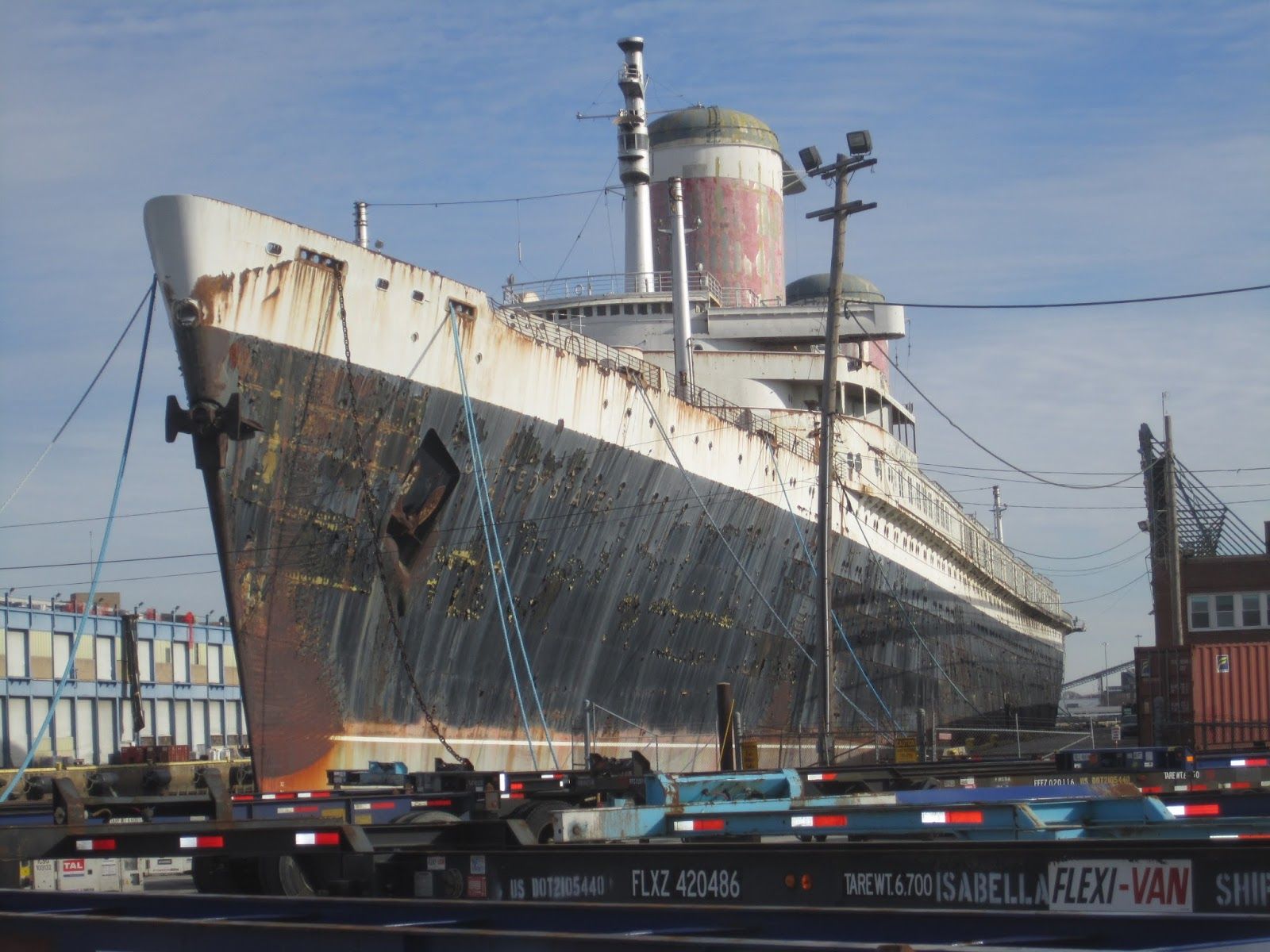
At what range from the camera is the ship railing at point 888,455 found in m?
19.4

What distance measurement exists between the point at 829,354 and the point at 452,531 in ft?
19.4

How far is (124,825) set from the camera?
6793mm

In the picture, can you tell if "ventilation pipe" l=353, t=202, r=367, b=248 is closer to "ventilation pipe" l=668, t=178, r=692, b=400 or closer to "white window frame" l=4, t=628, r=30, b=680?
"ventilation pipe" l=668, t=178, r=692, b=400

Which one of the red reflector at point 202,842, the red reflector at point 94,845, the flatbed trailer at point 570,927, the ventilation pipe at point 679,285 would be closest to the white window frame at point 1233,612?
the ventilation pipe at point 679,285

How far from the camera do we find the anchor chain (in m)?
15.7

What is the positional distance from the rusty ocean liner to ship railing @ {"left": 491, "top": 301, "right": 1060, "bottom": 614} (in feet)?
0.33

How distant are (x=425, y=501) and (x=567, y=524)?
2485mm

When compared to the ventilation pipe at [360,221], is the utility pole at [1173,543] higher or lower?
lower

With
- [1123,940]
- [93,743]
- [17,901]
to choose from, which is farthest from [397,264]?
[93,743]

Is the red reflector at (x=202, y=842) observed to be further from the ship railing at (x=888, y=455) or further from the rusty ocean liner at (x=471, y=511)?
the ship railing at (x=888, y=455)

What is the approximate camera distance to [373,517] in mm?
16141

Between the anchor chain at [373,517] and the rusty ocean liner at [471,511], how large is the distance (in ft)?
0.11

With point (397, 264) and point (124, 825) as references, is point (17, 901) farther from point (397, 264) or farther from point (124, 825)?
point (397, 264)

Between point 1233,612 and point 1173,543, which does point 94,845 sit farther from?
point 1233,612
